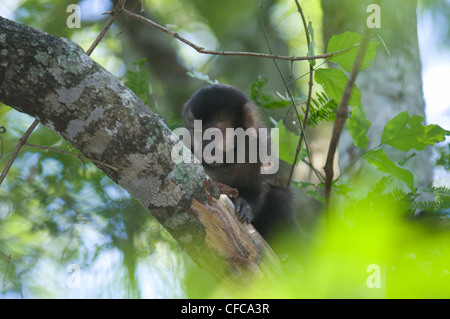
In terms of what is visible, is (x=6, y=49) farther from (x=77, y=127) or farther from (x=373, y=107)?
(x=373, y=107)

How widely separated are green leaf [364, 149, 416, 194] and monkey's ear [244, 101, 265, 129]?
4.11 feet

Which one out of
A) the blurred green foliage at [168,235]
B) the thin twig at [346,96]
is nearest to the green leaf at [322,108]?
the blurred green foliage at [168,235]

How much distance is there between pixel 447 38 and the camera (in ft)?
7.68

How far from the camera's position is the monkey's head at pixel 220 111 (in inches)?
119

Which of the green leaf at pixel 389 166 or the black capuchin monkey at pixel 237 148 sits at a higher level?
the black capuchin monkey at pixel 237 148

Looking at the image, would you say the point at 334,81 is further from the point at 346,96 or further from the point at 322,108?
the point at 346,96

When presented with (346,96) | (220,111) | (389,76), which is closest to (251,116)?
(220,111)

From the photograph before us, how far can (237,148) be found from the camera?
3.12 m

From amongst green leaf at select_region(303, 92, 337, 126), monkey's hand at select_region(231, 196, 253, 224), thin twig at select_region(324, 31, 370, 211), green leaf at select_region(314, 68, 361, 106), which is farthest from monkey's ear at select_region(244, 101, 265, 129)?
thin twig at select_region(324, 31, 370, 211)

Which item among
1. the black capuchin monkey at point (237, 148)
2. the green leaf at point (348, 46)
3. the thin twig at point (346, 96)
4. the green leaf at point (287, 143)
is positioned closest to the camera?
the thin twig at point (346, 96)

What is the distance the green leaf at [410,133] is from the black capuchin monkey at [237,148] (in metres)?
1.12

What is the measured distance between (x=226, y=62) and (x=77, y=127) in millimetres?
2959

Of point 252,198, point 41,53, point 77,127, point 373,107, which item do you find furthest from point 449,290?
point 41,53

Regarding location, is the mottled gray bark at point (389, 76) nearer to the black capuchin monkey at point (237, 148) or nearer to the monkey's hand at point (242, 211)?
the black capuchin monkey at point (237, 148)
